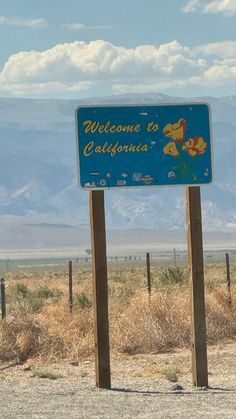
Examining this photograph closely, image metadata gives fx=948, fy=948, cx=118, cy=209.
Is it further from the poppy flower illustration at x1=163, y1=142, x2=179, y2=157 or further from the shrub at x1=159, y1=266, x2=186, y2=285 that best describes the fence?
the poppy flower illustration at x1=163, y1=142, x2=179, y2=157

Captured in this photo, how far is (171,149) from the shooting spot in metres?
11.5

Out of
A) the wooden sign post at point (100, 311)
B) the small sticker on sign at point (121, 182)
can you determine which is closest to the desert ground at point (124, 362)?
the wooden sign post at point (100, 311)

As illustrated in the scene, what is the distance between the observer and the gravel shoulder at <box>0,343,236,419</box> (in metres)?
9.38

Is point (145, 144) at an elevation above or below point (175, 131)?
below

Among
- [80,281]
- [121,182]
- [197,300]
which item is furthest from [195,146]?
[80,281]

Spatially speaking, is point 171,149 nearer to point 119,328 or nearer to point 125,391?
point 125,391

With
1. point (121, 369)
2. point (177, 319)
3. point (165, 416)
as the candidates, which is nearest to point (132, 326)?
point (177, 319)

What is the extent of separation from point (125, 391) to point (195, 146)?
305cm

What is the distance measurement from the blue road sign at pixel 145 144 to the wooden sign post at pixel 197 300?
0.46m

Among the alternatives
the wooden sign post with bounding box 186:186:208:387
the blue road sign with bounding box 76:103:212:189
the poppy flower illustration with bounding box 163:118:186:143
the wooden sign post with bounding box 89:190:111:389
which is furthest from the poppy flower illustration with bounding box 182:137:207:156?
the wooden sign post with bounding box 89:190:111:389

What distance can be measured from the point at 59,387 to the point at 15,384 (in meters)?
0.79

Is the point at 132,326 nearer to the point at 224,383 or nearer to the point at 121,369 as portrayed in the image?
the point at 121,369

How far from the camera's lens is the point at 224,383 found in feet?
A: 39.1

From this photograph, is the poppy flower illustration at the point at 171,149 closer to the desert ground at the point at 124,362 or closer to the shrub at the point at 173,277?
the desert ground at the point at 124,362
